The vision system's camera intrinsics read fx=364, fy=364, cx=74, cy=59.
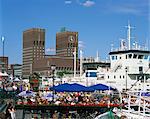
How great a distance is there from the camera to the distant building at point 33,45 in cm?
16675

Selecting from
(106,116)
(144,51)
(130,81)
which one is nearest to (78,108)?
(106,116)

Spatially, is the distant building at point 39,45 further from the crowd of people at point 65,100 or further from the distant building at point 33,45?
the crowd of people at point 65,100

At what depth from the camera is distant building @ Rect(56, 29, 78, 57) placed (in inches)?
6275

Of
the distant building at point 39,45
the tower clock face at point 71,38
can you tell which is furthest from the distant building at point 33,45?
the tower clock face at point 71,38

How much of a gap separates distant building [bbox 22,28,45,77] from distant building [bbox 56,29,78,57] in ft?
25.7

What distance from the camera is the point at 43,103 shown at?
74.3 ft

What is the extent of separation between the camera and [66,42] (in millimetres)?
165500

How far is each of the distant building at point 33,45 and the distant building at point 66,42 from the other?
7.83 m

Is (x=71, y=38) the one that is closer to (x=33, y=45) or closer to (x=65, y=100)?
(x=33, y=45)

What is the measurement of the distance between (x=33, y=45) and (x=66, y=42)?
16431mm

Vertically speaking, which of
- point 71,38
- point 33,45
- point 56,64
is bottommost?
point 56,64

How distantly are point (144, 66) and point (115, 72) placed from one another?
148 inches

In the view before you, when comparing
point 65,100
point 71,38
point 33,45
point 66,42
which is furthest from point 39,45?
point 65,100

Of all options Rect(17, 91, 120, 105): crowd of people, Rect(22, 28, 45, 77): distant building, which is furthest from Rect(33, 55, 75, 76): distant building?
Rect(17, 91, 120, 105): crowd of people
